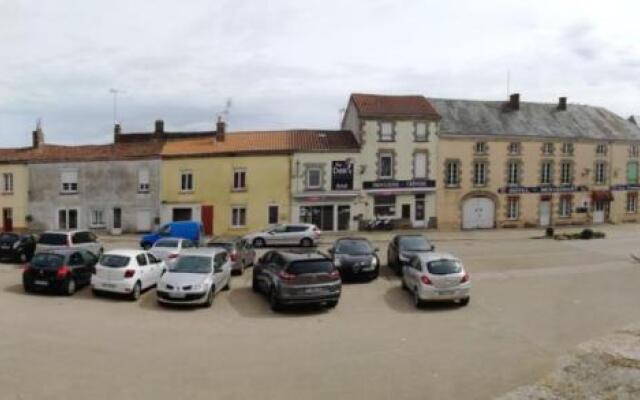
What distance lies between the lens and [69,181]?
36.9m

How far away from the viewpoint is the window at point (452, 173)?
3831cm

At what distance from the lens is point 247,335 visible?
13195 mm

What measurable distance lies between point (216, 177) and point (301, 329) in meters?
23.6

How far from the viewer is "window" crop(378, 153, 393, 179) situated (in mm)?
36844

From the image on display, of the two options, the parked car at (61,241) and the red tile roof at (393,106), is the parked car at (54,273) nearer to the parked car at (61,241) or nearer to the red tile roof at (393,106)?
the parked car at (61,241)

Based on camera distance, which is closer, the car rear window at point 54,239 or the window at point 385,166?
the car rear window at point 54,239

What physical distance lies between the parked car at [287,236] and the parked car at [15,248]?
34.9 ft

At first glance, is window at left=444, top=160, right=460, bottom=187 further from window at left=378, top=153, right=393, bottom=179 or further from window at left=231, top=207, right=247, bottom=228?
window at left=231, top=207, right=247, bottom=228

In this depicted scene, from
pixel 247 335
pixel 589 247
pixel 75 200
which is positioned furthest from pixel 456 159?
pixel 247 335

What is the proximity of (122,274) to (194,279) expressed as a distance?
2.50 metres

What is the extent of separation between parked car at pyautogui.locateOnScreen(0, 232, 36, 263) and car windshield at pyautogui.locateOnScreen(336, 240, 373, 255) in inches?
537

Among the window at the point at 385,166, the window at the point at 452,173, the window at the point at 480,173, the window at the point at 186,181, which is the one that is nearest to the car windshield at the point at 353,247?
the window at the point at 385,166

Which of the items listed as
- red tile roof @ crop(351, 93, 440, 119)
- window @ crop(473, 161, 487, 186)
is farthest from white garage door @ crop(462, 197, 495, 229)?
red tile roof @ crop(351, 93, 440, 119)

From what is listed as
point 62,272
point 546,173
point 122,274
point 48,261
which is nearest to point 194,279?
point 122,274
